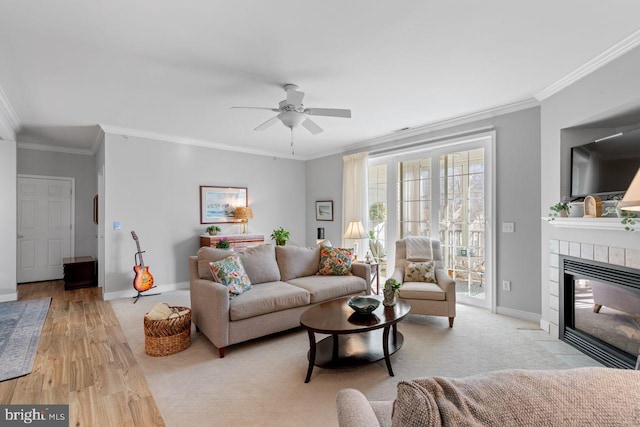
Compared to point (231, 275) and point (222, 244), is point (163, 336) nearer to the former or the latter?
point (231, 275)

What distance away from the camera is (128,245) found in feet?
15.5

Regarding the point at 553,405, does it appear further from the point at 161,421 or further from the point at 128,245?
the point at 128,245

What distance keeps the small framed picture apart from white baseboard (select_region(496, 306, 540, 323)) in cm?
342

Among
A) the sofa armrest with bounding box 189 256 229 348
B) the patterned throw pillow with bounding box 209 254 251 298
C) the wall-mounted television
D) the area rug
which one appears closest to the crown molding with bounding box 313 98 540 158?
the wall-mounted television

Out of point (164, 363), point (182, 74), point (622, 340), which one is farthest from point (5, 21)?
point (622, 340)

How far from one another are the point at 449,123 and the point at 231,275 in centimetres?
358

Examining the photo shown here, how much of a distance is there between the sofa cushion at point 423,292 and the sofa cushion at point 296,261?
1.21 metres

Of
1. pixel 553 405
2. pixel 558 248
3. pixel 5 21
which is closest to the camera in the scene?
pixel 553 405

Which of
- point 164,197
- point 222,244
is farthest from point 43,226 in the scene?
point 222,244

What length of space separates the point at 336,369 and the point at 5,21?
11.2 ft

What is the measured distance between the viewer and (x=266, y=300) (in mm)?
2980

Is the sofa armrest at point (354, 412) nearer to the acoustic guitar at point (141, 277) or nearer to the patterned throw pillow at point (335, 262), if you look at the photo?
the patterned throw pillow at point (335, 262)

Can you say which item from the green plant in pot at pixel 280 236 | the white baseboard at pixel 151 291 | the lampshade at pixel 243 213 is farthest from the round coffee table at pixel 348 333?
the white baseboard at pixel 151 291

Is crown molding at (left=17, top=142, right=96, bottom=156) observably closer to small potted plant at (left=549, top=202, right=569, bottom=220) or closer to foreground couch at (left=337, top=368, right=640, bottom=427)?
foreground couch at (left=337, top=368, right=640, bottom=427)
